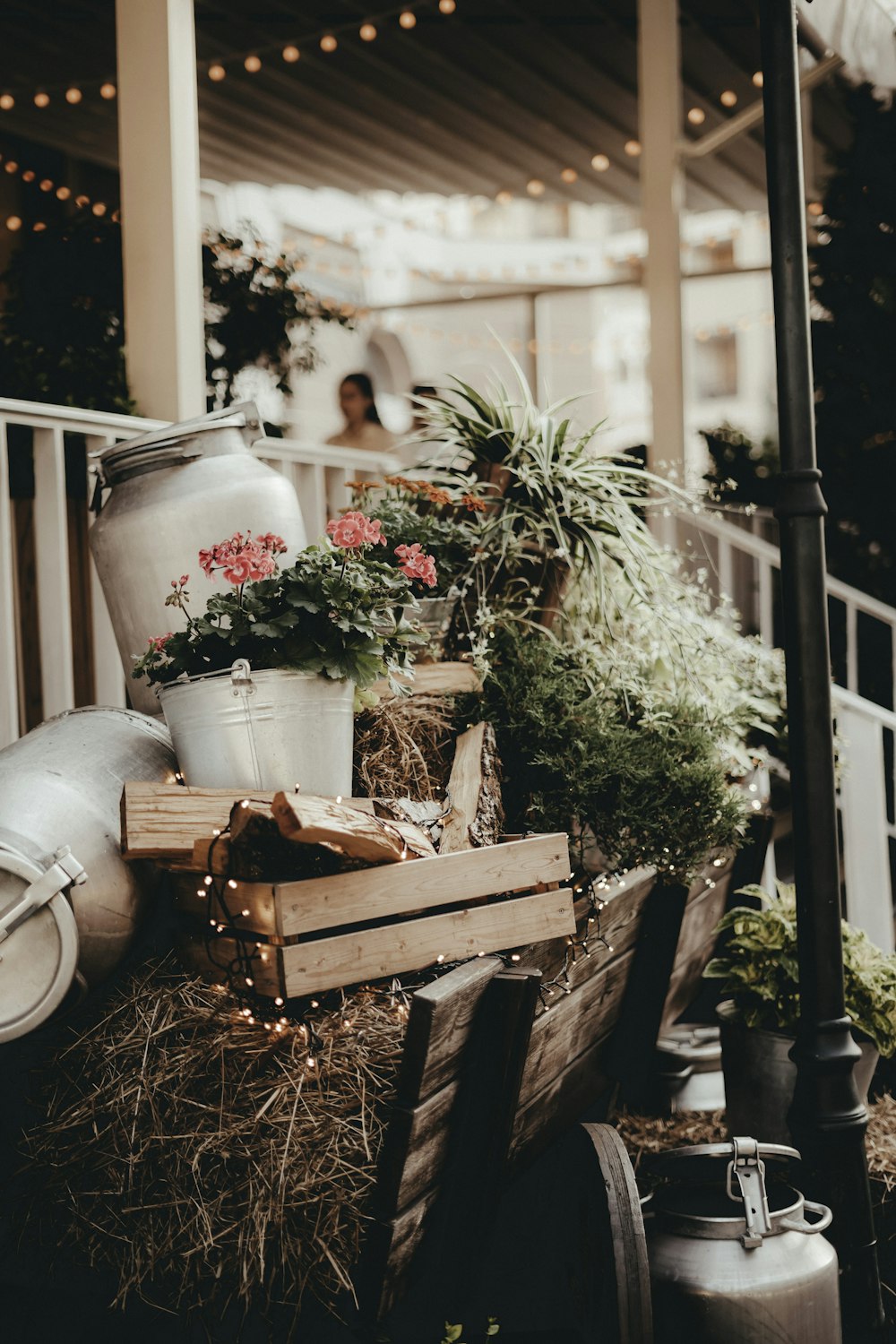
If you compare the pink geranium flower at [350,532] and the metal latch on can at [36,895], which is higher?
the pink geranium flower at [350,532]

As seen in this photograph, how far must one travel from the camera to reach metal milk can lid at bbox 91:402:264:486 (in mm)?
2754

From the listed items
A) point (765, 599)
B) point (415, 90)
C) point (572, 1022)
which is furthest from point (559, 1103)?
point (415, 90)

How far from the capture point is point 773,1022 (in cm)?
320

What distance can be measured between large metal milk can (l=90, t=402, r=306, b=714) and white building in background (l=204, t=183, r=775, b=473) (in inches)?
197

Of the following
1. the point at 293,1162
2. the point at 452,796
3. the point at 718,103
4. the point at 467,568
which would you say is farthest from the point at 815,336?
the point at 293,1162

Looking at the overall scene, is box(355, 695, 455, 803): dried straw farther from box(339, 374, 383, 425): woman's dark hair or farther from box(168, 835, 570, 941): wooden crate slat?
box(339, 374, 383, 425): woman's dark hair

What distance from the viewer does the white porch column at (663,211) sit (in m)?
5.38

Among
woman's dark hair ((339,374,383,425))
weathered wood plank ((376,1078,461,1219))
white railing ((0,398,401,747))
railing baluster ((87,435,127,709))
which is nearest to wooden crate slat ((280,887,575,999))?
weathered wood plank ((376,1078,461,1219))

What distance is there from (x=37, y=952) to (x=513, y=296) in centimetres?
716

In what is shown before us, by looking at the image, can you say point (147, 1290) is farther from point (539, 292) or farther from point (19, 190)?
point (539, 292)

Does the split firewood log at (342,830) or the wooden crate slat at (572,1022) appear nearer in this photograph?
the split firewood log at (342,830)

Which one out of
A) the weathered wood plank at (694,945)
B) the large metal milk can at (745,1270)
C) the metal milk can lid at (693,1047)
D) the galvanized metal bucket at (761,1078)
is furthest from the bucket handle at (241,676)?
the metal milk can lid at (693,1047)

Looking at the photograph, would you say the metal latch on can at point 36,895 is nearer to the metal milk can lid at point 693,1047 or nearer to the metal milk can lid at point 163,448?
the metal milk can lid at point 163,448

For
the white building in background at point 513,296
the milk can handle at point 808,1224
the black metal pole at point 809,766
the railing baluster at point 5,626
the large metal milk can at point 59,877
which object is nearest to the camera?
the large metal milk can at point 59,877
